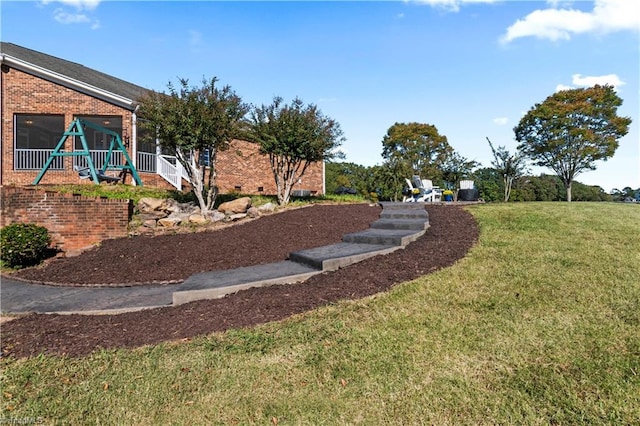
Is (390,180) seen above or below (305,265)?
above

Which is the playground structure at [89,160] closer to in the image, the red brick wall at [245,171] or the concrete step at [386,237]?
the red brick wall at [245,171]

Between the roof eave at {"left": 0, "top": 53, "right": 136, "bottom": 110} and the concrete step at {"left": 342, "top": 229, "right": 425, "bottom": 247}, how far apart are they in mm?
11924

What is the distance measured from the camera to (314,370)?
253cm

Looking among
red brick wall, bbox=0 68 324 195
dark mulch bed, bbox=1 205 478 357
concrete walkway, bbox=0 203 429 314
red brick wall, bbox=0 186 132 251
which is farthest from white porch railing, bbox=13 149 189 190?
concrete walkway, bbox=0 203 429 314

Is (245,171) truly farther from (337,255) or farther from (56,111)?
(337,255)

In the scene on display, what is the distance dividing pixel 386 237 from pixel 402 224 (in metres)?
1.03

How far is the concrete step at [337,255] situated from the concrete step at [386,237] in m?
0.13

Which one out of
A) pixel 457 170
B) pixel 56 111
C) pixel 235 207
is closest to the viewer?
pixel 235 207

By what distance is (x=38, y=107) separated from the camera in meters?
13.6

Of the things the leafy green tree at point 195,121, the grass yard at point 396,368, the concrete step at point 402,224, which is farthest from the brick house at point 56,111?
the grass yard at point 396,368

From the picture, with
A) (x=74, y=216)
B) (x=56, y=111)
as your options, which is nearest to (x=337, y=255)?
(x=74, y=216)

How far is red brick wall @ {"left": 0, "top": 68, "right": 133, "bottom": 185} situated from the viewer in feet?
43.4

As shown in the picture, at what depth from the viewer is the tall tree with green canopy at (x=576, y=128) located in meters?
22.6

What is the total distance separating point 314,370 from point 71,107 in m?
15.9
